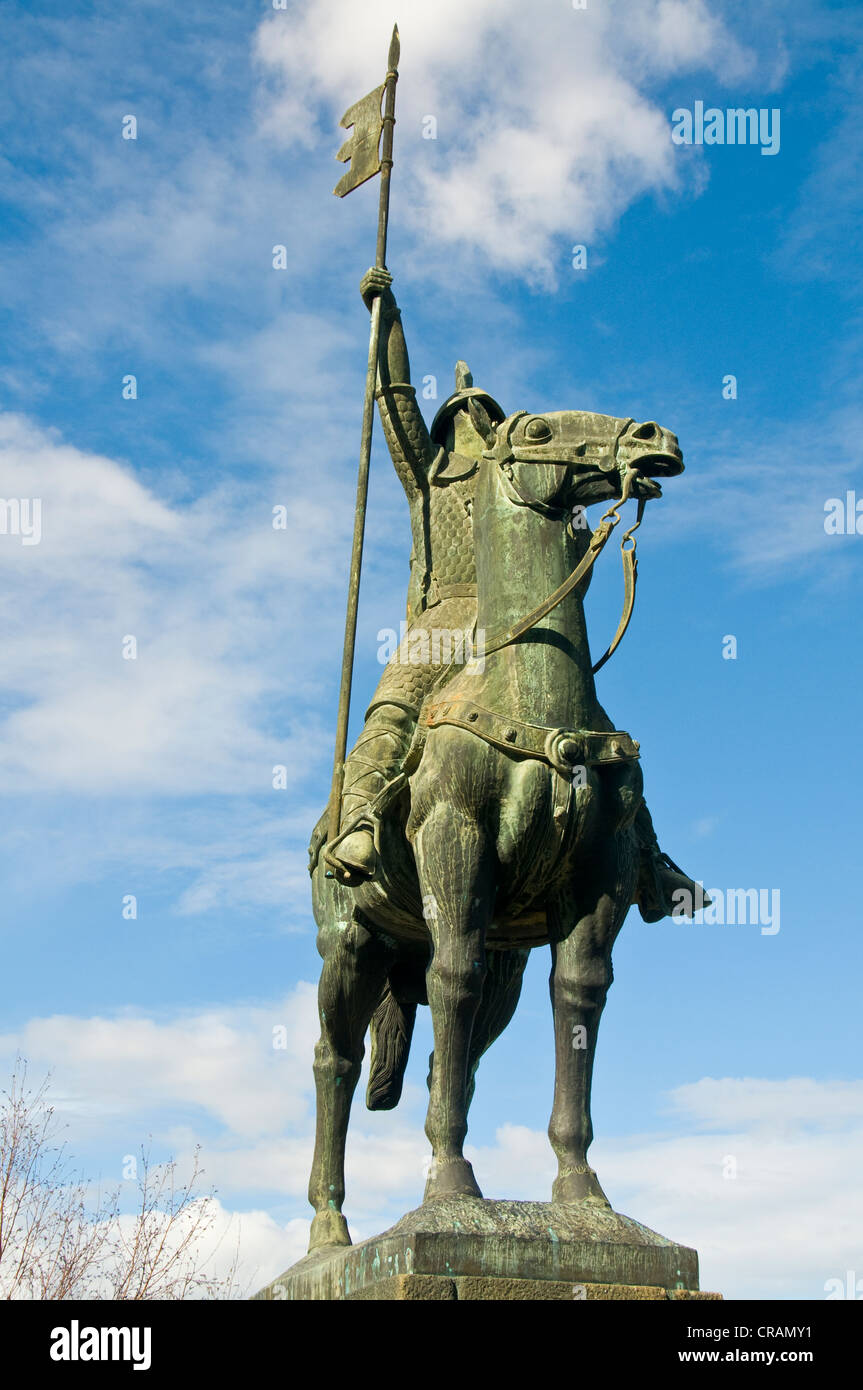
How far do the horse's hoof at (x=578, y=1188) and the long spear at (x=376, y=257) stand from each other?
2.33 m

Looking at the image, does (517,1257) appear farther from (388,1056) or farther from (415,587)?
(415,587)

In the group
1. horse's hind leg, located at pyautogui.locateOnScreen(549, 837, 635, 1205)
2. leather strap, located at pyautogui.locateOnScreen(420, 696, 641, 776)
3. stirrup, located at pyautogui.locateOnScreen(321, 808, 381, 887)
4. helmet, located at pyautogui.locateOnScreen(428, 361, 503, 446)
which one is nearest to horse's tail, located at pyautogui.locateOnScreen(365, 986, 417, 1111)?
stirrup, located at pyautogui.locateOnScreen(321, 808, 381, 887)

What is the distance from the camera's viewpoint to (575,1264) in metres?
7.38

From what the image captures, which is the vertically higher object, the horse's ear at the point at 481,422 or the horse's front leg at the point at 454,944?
the horse's ear at the point at 481,422

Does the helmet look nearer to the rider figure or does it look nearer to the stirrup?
the rider figure

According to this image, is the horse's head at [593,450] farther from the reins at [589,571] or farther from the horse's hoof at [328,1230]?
the horse's hoof at [328,1230]

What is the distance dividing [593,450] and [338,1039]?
385cm

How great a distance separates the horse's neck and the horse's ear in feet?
0.71

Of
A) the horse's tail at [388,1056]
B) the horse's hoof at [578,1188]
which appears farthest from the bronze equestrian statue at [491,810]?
the horse's tail at [388,1056]

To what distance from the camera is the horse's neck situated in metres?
8.38

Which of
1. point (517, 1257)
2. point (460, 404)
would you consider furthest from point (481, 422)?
point (517, 1257)

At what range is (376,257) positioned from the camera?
1037cm

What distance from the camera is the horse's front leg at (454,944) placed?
317 inches
